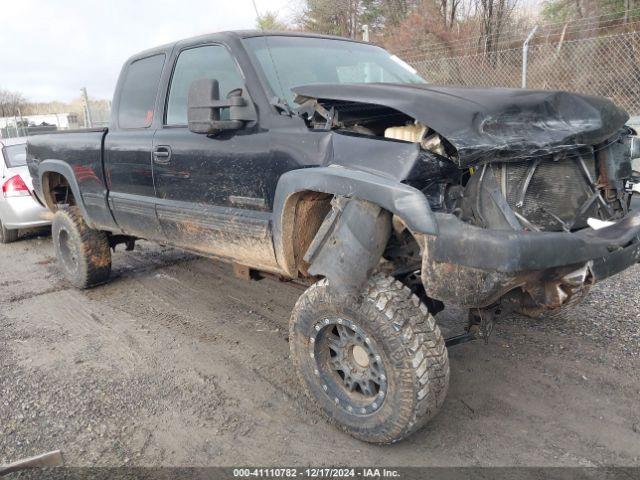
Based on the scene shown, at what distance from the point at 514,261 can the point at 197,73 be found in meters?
2.70

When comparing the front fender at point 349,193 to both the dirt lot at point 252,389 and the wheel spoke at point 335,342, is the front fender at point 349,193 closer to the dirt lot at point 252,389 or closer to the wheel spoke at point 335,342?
the wheel spoke at point 335,342

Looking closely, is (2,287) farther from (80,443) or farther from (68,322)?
(80,443)

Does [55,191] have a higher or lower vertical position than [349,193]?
lower

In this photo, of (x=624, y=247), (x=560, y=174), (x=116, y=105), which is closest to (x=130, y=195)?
(x=116, y=105)

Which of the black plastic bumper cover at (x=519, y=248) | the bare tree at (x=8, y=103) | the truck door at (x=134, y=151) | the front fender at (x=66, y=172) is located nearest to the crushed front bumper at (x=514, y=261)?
the black plastic bumper cover at (x=519, y=248)

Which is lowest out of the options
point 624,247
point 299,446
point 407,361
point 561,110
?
point 299,446

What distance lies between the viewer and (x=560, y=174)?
2.65 metres

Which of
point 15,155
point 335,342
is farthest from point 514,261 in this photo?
point 15,155

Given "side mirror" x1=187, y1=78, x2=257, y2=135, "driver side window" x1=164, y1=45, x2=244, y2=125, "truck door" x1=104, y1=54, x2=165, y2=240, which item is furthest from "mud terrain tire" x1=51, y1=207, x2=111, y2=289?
"side mirror" x1=187, y1=78, x2=257, y2=135

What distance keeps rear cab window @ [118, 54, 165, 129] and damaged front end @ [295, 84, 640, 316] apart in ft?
6.16

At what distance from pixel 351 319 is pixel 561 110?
1.47m

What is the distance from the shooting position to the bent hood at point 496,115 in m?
2.30

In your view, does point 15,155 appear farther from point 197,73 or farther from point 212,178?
point 212,178

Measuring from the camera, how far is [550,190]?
2596 mm
